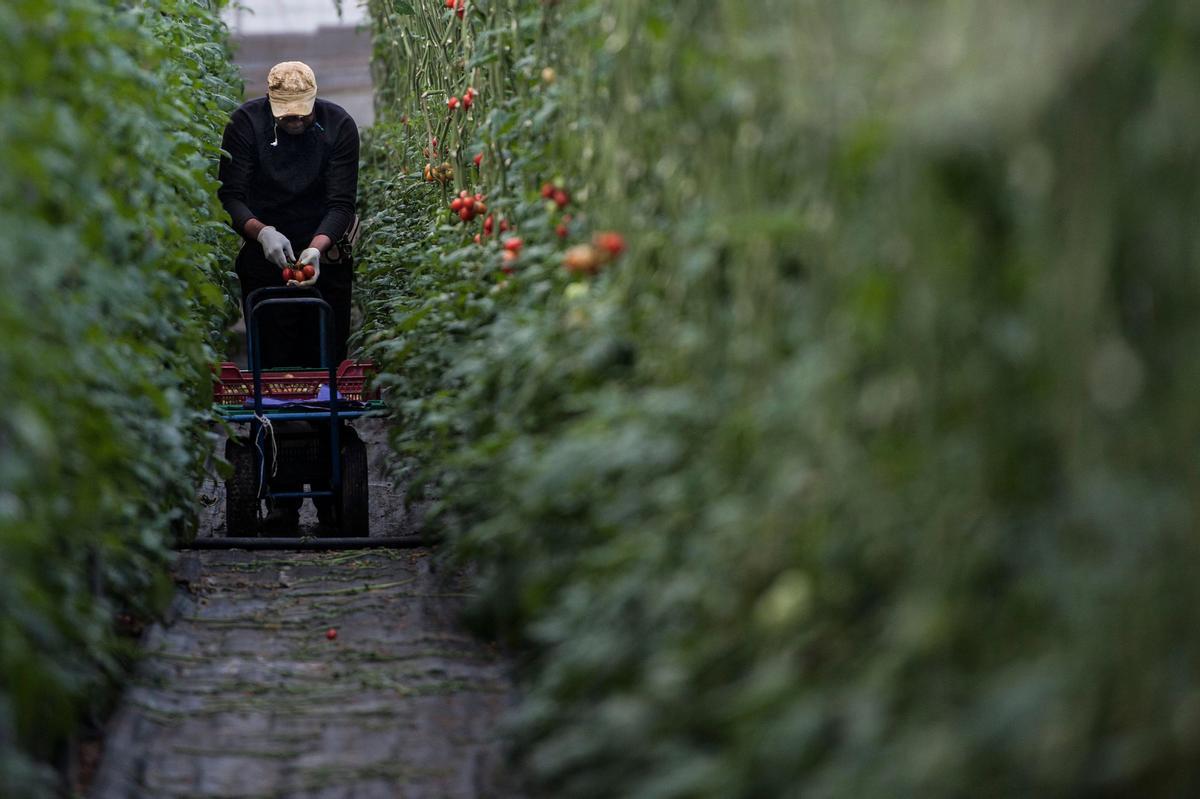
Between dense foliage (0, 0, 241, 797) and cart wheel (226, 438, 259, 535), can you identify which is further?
cart wheel (226, 438, 259, 535)

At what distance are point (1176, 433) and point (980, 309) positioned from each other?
346 millimetres

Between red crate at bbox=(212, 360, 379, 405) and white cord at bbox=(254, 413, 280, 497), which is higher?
red crate at bbox=(212, 360, 379, 405)

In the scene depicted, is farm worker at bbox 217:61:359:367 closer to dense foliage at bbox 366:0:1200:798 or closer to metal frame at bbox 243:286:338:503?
metal frame at bbox 243:286:338:503

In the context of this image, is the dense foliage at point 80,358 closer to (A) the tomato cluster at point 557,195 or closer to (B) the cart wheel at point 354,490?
(A) the tomato cluster at point 557,195

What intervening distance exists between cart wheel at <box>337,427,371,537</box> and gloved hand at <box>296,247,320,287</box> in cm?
70

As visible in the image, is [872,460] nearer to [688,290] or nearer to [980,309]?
[980,309]

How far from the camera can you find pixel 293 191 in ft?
21.3

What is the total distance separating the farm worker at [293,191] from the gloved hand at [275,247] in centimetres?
5

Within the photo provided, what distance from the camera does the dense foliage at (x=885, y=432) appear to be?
2.03 m

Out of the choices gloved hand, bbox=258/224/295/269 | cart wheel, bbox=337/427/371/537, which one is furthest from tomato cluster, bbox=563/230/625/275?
gloved hand, bbox=258/224/295/269

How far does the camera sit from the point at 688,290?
312cm

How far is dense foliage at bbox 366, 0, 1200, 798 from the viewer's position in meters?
2.03

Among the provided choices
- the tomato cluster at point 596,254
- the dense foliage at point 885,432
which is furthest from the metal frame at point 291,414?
the dense foliage at point 885,432

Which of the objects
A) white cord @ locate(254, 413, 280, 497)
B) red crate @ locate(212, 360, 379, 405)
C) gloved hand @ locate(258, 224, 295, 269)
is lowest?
white cord @ locate(254, 413, 280, 497)
